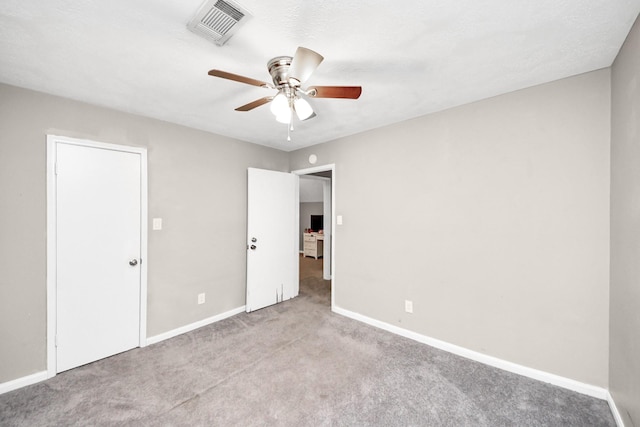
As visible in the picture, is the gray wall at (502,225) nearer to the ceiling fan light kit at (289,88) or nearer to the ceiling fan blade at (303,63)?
the ceiling fan light kit at (289,88)

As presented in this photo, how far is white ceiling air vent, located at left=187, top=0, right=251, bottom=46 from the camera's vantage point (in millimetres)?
1207

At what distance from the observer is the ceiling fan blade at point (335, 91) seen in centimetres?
152

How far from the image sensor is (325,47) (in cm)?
153

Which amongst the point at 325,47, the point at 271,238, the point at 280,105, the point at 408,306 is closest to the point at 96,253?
the point at 271,238

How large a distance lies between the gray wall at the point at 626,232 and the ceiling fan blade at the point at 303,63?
168 centimetres

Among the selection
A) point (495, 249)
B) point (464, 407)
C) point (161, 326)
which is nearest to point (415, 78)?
point (495, 249)

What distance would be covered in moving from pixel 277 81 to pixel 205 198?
190cm

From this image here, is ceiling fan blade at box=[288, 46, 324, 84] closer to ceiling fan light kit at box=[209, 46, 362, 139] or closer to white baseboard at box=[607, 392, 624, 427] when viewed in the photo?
ceiling fan light kit at box=[209, 46, 362, 139]

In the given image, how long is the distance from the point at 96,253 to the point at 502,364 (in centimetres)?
371

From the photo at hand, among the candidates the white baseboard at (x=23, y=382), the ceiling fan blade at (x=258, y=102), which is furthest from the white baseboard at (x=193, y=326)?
the ceiling fan blade at (x=258, y=102)

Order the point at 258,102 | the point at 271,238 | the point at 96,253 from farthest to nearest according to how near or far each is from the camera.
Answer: the point at 271,238 → the point at 96,253 → the point at 258,102

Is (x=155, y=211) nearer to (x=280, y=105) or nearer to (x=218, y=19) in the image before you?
(x=280, y=105)

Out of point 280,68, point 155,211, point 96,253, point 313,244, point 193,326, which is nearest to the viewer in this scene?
point 280,68

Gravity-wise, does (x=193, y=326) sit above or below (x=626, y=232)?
below
